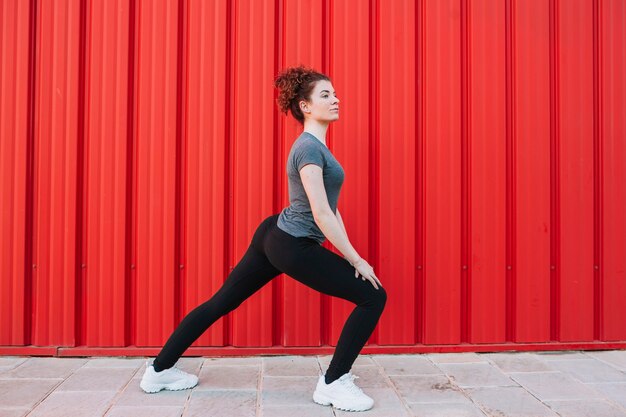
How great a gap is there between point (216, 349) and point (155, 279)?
1.87ft

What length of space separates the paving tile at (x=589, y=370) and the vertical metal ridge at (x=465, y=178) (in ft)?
1.84

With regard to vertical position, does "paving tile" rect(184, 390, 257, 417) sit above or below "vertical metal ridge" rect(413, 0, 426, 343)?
below

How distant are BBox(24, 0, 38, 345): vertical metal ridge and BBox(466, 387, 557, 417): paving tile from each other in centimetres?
262

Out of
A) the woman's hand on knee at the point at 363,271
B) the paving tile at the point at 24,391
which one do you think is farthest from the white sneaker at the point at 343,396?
the paving tile at the point at 24,391

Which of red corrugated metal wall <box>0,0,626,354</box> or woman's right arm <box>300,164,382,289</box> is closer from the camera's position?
woman's right arm <box>300,164,382,289</box>

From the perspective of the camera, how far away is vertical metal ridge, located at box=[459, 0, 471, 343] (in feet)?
10.4

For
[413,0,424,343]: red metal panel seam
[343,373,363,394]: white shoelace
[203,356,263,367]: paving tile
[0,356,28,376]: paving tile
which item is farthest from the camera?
[413,0,424,343]: red metal panel seam

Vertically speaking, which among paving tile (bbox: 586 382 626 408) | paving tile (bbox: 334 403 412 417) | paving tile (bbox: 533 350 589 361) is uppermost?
paving tile (bbox: 533 350 589 361)

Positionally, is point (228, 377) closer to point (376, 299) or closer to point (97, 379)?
point (97, 379)

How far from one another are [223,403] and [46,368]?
1187 millimetres

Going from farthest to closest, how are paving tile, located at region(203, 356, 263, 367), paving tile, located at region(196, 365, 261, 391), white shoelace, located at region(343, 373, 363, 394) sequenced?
1. paving tile, located at region(203, 356, 263, 367)
2. paving tile, located at region(196, 365, 261, 391)
3. white shoelace, located at region(343, 373, 363, 394)

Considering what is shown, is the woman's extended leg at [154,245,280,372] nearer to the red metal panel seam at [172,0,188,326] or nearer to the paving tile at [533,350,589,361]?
the red metal panel seam at [172,0,188,326]

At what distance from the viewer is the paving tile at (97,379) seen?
256 cm

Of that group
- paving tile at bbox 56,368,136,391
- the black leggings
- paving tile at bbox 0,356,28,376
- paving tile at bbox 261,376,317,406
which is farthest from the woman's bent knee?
paving tile at bbox 0,356,28,376
